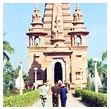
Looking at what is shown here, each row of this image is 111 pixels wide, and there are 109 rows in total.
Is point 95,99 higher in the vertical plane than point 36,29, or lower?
lower

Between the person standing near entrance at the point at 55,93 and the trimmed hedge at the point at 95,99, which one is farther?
the person standing near entrance at the point at 55,93

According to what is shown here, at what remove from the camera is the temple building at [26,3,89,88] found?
3002 centimetres

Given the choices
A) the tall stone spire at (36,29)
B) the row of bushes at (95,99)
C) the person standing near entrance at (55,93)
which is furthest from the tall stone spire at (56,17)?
the person standing near entrance at (55,93)

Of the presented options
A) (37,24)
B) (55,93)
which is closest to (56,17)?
(37,24)

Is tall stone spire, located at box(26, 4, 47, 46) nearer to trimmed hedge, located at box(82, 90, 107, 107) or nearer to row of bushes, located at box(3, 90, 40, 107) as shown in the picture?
row of bushes, located at box(3, 90, 40, 107)

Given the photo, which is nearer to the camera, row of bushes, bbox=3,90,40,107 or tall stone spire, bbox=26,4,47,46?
row of bushes, bbox=3,90,40,107

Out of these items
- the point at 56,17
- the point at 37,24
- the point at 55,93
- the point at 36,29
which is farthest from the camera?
the point at 56,17

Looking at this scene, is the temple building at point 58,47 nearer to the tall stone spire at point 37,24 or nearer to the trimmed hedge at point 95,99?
the tall stone spire at point 37,24

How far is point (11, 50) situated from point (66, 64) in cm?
858

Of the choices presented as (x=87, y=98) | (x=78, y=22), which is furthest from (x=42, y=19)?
(x=87, y=98)

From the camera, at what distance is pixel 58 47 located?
1204 inches

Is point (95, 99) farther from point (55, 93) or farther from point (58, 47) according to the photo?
point (58, 47)

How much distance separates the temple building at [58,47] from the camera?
30016 millimetres

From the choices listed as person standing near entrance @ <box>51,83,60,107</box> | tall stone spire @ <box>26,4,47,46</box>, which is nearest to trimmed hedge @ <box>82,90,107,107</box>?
person standing near entrance @ <box>51,83,60,107</box>
